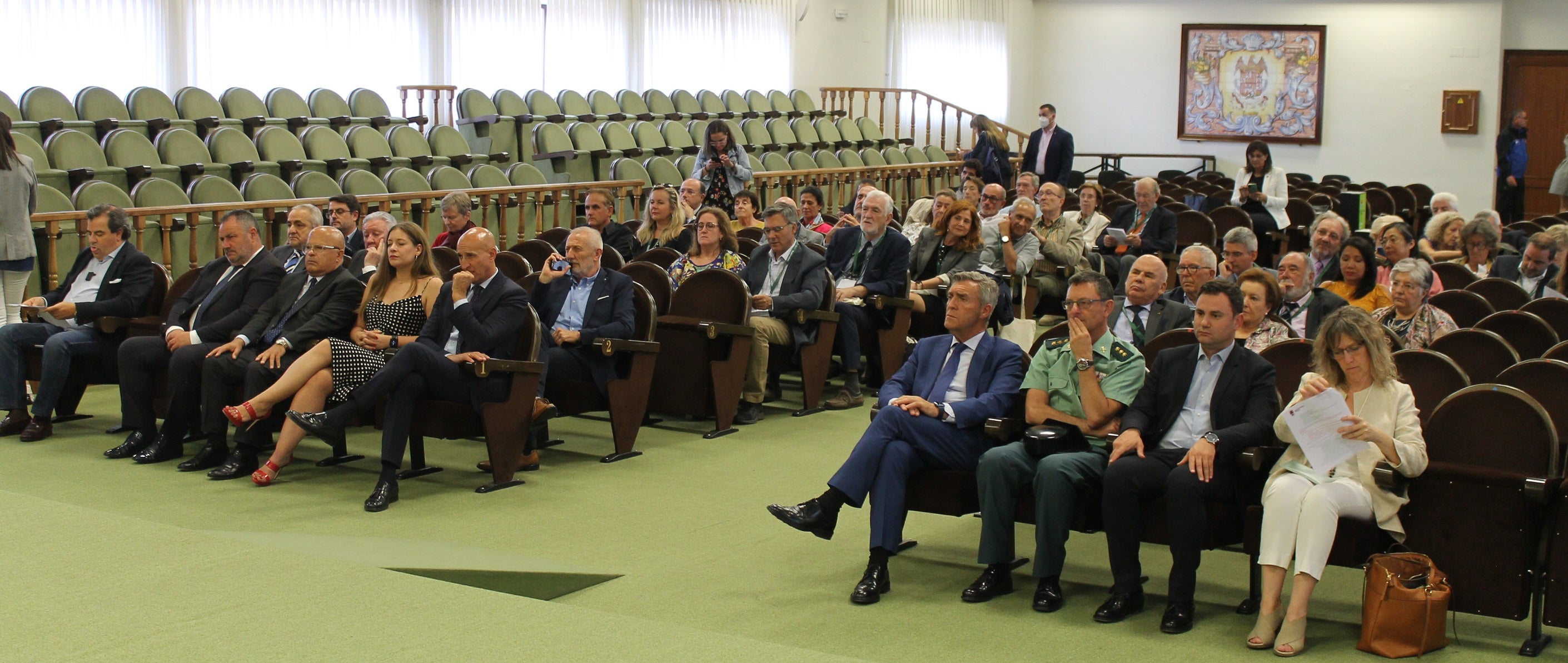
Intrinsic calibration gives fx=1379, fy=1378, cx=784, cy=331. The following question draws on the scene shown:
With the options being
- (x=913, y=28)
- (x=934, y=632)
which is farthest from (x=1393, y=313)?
(x=913, y=28)

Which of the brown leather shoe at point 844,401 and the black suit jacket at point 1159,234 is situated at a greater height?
the black suit jacket at point 1159,234

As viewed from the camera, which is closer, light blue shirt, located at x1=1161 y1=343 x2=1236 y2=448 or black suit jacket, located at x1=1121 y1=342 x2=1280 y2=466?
black suit jacket, located at x1=1121 y1=342 x2=1280 y2=466

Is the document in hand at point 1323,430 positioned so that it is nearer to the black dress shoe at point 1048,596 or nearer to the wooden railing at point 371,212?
the black dress shoe at point 1048,596

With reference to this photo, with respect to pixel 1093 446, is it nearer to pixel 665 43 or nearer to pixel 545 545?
pixel 545 545

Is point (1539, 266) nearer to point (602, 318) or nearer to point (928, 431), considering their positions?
point (928, 431)

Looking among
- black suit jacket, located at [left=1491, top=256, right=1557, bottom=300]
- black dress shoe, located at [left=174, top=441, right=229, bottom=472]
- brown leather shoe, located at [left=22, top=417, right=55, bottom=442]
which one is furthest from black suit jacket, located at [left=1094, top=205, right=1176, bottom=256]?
brown leather shoe, located at [left=22, top=417, right=55, bottom=442]

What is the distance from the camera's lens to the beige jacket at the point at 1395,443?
3.42 m

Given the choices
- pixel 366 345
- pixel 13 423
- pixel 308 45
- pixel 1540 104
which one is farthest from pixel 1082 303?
pixel 1540 104

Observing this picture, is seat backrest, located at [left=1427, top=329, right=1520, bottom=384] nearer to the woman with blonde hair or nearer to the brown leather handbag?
the woman with blonde hair

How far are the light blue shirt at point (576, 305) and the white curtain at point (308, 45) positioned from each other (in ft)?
20.2

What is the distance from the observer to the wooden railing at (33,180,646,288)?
712 centimetres

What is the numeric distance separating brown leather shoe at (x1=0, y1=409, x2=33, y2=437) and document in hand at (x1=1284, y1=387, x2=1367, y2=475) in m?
5.06

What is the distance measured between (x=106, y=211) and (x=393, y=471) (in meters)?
2.13

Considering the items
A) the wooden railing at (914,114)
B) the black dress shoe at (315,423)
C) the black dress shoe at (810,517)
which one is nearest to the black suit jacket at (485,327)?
the black dress shoe at (315,423)
